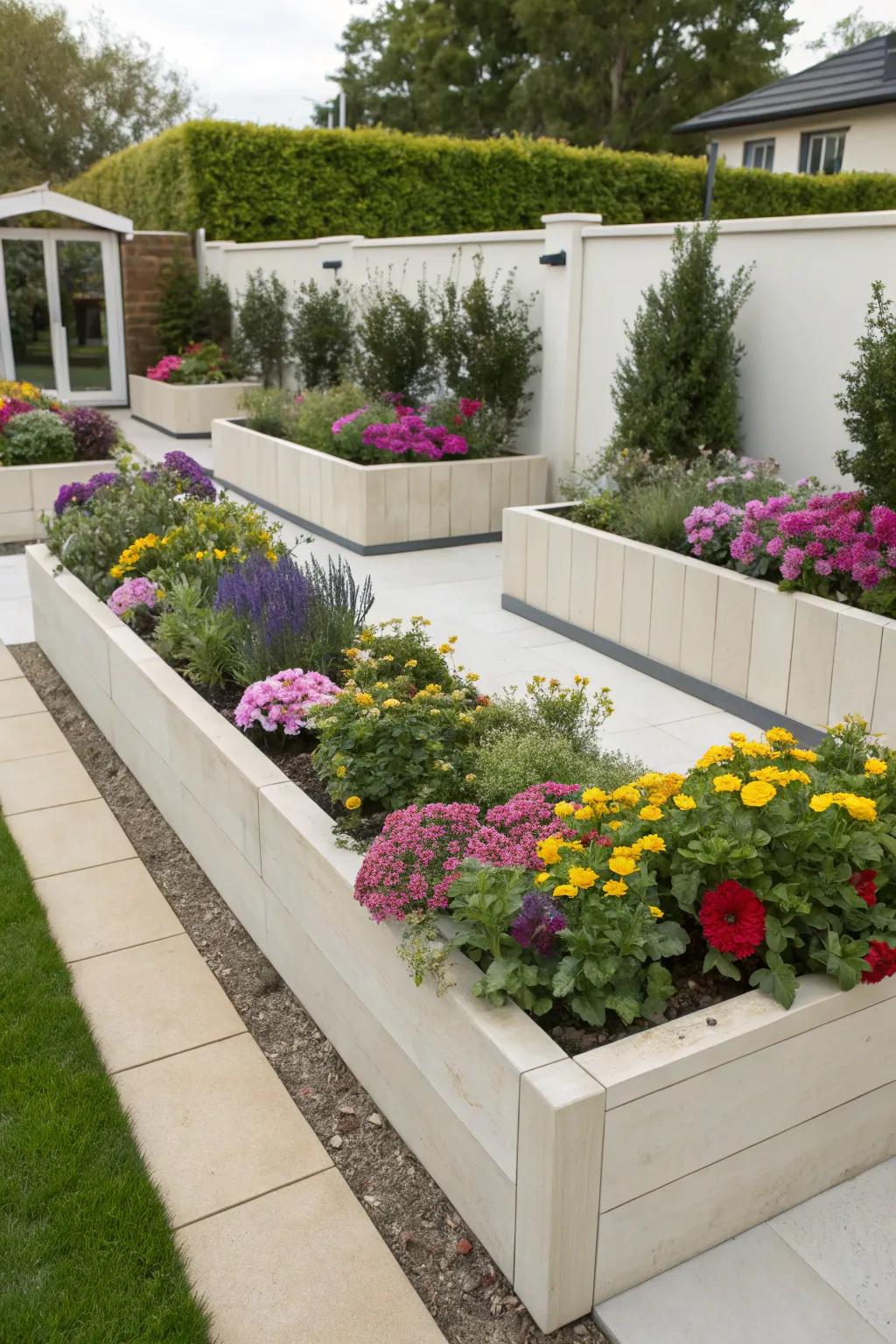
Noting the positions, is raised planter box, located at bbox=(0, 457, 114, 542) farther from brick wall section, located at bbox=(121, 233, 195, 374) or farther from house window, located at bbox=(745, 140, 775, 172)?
house window, located at bbox=(745, 140, 775, 172)

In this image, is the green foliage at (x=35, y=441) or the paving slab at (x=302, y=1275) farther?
the green foliage at (x=35, y=441)

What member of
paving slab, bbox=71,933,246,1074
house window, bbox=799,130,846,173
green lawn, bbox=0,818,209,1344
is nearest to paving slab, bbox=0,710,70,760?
paving slab, bbox=71,933,246,1074

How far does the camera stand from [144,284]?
15.2 meters

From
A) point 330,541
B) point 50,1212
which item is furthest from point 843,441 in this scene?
point 50,1212

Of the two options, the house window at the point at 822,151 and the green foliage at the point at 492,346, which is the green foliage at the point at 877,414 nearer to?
the green foliage at the point at 492,346

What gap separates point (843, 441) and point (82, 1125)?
514 cm

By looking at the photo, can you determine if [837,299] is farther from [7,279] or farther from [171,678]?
[7,279]

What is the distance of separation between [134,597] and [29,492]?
427cm

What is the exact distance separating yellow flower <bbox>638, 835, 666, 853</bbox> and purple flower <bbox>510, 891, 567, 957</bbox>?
8.8 inches

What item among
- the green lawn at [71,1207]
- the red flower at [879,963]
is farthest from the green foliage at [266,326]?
the red flower at [879,963]

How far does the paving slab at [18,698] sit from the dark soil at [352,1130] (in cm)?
122

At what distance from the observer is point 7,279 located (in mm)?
14898

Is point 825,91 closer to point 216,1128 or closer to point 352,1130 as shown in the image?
point 352,1130

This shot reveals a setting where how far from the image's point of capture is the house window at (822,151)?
19.0 meters
